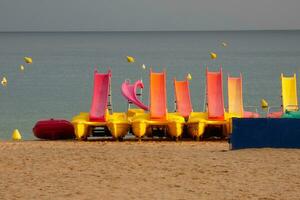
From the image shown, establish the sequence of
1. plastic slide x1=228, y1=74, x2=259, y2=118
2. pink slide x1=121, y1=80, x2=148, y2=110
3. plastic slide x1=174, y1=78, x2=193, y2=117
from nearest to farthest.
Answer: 1. plastic slide x1=228, y1=74, x2=259, y2=118
2. plastic slide x1=174, y1=78, x2=193, y2=117
3. pink slide x1=121, y1=80, x2=148, y2=110

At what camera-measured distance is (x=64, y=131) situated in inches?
897

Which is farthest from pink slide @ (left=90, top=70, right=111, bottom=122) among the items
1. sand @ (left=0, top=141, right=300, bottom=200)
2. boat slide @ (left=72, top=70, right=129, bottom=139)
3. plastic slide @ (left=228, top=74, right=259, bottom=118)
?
sand @ (left=0, top=141, right=300, bottom=200)

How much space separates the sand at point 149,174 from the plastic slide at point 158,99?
10.9 feet

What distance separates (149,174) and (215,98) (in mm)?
7973

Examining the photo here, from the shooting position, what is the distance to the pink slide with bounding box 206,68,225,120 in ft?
69.6

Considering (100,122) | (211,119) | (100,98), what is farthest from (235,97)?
(100,122)

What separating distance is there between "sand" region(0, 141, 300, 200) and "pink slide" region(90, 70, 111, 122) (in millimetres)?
3609

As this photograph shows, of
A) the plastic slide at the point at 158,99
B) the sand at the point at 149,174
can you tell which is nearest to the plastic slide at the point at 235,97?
the plastic slide at the point at 158,99

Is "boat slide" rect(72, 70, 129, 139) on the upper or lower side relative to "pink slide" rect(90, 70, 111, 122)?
lower

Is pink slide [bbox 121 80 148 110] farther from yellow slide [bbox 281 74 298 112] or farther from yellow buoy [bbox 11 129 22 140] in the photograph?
yellow slide [bbox 281 74 298 112]

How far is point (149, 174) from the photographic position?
14188 mm

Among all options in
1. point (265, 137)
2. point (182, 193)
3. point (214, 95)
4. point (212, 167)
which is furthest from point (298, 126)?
point (214, 95)

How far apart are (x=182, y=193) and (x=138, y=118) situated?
8.74 m

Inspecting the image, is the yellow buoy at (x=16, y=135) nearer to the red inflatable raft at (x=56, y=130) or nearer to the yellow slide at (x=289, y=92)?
the red inflatable raft at (x=56, y=130)
